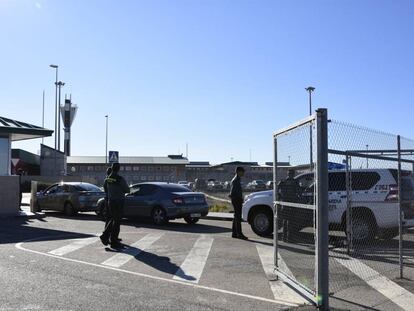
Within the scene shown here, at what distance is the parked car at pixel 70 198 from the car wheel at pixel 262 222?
900 cm

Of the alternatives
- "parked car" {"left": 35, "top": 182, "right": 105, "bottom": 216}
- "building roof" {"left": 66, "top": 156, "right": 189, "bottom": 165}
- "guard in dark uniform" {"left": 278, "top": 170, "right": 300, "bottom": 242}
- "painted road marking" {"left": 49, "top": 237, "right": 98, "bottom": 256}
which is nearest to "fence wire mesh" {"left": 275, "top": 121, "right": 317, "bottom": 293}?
"guard in dark uniform" {"left": 278, "top": 170, "right": 300, "bottom": 242}

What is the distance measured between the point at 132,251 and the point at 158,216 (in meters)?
6.29

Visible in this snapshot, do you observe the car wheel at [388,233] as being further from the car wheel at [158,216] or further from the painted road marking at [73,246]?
the car wheel at [158,216]

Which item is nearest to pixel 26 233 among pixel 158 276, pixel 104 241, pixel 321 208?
pixel 104 241

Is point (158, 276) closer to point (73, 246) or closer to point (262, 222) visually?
point (73, 246)

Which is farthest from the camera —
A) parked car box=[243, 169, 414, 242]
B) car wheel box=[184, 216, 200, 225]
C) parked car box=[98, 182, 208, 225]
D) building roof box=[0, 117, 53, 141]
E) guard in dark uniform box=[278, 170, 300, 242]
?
building roof box=[0, 117, 53, 141]

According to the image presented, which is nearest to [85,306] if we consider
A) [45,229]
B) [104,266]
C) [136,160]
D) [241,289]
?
[241,289]

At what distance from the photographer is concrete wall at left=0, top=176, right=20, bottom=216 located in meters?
21.3

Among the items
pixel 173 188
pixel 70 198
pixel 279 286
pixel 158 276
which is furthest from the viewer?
pixel 70 198

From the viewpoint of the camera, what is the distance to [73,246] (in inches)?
492

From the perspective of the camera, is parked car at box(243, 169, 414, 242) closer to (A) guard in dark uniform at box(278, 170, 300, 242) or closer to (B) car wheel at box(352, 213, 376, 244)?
(B) car wheel at box(352, 213, 376, 244)

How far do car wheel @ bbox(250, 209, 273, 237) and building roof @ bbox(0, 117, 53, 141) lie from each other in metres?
10.9

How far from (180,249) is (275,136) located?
4.37m

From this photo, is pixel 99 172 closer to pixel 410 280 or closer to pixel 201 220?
pixel 201 220
